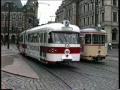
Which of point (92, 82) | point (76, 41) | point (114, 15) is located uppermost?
point (114, 15)

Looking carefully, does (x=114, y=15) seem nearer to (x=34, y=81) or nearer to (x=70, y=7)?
(x=70, y=7)

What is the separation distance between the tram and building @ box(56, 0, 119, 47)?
36.7 metres

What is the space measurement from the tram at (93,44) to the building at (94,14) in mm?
36722

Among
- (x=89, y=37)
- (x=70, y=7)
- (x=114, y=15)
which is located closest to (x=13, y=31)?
(x=70, y=7)

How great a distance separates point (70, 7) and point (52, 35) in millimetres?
100109

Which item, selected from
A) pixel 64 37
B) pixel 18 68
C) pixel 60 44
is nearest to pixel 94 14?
pixel 64 37

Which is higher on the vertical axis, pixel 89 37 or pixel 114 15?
pixel 114 15

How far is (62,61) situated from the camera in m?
19.5

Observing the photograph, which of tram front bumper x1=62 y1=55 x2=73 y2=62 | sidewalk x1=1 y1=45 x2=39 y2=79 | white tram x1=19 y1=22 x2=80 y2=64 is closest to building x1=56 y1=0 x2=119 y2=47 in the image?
sidewalk x1=1 y1=45 x2=39 y2=79

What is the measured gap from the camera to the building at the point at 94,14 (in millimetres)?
83500

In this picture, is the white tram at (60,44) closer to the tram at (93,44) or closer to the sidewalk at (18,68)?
the sidewalk at (18,68)

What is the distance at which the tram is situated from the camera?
25.0m

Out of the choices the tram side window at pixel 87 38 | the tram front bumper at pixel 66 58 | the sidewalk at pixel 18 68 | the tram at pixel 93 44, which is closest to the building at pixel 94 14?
the tram at pixel 93 44

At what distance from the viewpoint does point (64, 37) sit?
19.8 m
